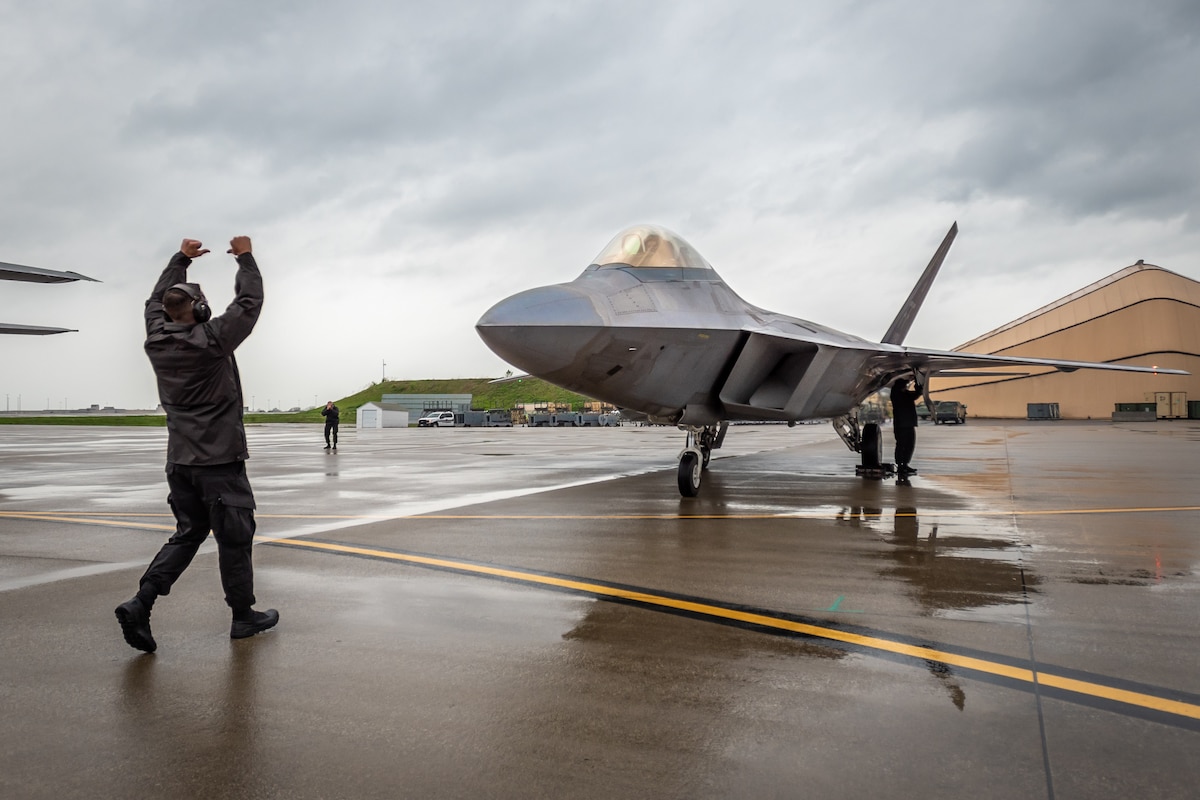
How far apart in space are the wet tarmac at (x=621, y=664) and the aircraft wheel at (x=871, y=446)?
5.01 metres

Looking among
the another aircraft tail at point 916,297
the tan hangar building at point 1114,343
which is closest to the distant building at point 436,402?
the tan hangar building at point 1114,343

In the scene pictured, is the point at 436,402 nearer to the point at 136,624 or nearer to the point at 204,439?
the point at 204,439

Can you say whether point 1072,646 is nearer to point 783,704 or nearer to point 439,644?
point 783,704

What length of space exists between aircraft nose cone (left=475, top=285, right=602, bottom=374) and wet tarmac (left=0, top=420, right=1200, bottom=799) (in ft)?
5.51

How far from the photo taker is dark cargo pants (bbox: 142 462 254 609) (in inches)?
140

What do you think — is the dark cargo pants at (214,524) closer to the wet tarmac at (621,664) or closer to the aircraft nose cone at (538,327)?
the wet tarmac at (621,664)

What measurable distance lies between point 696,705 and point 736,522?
15.3 ft

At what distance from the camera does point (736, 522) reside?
7.28 meters

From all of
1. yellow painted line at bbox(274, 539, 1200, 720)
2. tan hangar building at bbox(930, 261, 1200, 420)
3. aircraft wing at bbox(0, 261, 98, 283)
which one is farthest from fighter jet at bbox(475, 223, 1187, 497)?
tan hangar building at bbox(930, 261, 1200, 420)

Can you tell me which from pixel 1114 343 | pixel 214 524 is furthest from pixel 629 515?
pixel 1114 343

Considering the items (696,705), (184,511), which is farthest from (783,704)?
(184,511)

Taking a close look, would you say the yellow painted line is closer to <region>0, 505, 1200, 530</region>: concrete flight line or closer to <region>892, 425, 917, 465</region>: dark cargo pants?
<region>0, 505, 1200, 530</region>: concrete flight line

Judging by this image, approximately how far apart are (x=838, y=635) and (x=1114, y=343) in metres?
82.5

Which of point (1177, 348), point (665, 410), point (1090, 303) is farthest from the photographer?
point (1090, 303)
